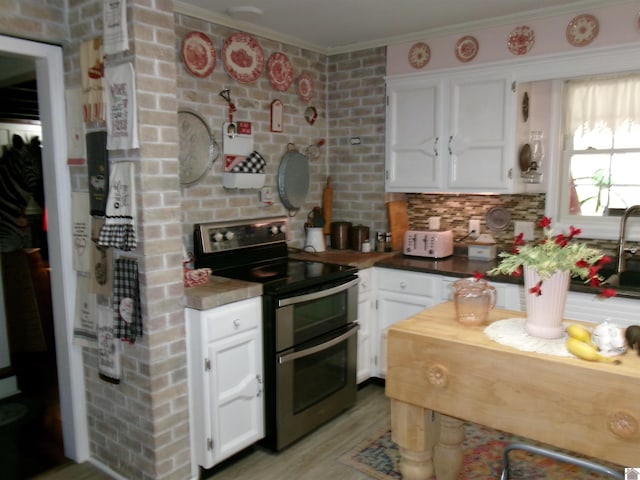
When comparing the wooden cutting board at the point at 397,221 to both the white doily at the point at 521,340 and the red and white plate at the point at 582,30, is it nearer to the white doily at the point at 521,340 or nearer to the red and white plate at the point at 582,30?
the red and white plate at the point at 582,30

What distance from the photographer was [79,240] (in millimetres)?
2568

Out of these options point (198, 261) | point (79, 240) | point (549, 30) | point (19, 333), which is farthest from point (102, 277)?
point (549, 30)

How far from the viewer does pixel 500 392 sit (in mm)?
1527

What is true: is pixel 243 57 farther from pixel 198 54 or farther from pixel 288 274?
pixel 288 274

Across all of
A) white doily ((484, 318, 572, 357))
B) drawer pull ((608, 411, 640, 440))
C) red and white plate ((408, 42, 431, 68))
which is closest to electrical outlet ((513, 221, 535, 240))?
red and white plate ((408, 42, 431, 68))

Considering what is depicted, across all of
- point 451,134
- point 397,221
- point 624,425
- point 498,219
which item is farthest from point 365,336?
point 624,425

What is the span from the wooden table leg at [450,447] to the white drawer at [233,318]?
3.40ft

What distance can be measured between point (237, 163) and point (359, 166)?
3.53 feet

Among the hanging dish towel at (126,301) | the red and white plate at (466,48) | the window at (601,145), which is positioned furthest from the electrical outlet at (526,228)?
the hanging dish towel at (126,301)

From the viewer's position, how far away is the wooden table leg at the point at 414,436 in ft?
5.74

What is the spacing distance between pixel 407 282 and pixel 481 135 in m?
1.07

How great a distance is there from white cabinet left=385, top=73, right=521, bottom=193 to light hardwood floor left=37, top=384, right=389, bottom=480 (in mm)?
1633

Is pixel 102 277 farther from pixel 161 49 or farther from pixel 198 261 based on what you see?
pixel 161 49

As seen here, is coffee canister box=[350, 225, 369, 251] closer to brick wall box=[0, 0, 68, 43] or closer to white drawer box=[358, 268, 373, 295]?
white drawer box=[358, 268, 373, 295]
